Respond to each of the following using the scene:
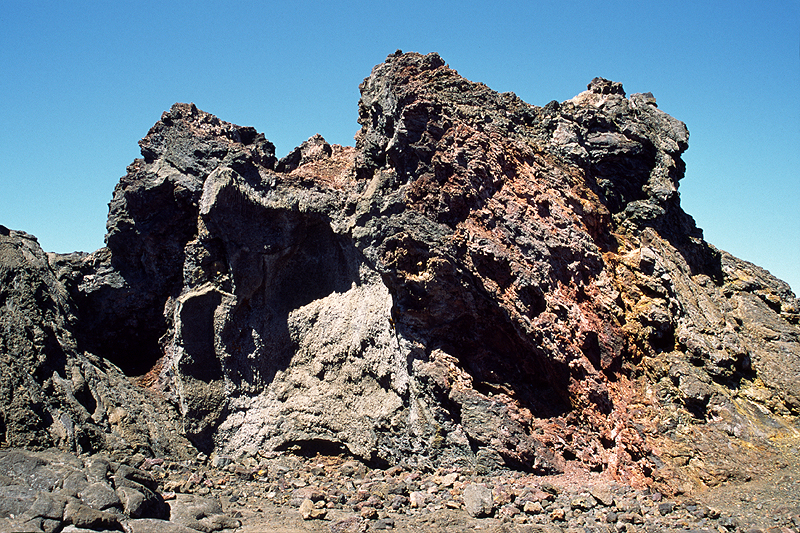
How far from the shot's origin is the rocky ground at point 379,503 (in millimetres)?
6973

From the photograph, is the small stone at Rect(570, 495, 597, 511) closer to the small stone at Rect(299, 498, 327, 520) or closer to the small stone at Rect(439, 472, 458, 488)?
the small stone at Rect(439, 472, 458, 488)

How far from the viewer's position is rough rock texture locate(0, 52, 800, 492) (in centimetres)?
905

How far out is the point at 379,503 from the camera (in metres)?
8.31

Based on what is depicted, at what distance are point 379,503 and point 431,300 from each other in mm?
3203

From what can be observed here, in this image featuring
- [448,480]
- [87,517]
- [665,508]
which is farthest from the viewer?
[448,480]

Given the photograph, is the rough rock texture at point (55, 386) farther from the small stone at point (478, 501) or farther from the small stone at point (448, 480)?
the small stone at point (478, 501)

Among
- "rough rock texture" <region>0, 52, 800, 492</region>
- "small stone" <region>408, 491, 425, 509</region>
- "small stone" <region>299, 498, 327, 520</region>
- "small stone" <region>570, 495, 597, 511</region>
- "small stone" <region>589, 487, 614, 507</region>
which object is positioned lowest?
"small stone" <region>299, 498, 327, 520</region>

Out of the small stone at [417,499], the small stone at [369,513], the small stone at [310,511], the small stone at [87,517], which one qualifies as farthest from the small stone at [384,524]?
the small stone at [87,517]

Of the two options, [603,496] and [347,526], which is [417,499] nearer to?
[347,526]

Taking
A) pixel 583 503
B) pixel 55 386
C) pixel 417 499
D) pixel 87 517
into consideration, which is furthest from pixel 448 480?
pixel 55 386

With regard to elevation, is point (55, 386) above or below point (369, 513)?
above

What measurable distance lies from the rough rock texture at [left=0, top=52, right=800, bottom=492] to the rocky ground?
0.43 m

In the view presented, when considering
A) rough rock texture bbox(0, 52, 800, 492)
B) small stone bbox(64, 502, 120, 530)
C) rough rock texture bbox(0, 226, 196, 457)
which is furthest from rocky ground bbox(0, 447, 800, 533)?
rough rock texture bbox(0, 226, 196, 457)

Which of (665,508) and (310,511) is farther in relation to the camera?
(310,511)
